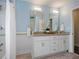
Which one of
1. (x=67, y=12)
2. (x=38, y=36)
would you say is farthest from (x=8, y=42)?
(x=67, y=12)

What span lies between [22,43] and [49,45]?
1.17 m

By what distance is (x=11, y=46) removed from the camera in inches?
61.3

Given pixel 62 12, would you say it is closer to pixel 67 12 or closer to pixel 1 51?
pixel 67 12

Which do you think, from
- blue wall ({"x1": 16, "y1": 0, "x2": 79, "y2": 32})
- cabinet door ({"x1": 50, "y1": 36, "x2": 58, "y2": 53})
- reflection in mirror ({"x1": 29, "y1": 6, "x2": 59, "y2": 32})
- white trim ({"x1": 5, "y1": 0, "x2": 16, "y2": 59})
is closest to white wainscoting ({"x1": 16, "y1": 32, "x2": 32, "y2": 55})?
blue wall ({"x1": 16, "y1": 0, "x2": 79, "y2": 32})

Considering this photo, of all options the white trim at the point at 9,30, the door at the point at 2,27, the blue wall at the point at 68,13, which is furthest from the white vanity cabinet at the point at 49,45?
the white trim at the point at 9,30

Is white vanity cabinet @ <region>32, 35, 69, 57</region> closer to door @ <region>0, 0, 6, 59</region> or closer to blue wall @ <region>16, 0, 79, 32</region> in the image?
blue wall @ <region>16, 0, 79, 32</region>

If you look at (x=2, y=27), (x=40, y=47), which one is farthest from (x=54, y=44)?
(x=2, y=27)

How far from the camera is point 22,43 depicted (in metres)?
3.89

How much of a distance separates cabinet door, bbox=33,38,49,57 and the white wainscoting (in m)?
0.80

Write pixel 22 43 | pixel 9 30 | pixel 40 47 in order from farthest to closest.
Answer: pixel 22 43 < pixel 40 47 < pixel 9 30

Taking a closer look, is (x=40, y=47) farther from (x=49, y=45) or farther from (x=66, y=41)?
(x=66, y=41)

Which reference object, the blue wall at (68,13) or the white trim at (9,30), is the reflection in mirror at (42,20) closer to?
the blue wall at (68,13)

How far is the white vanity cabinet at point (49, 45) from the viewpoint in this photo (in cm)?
326

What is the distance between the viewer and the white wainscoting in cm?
379
